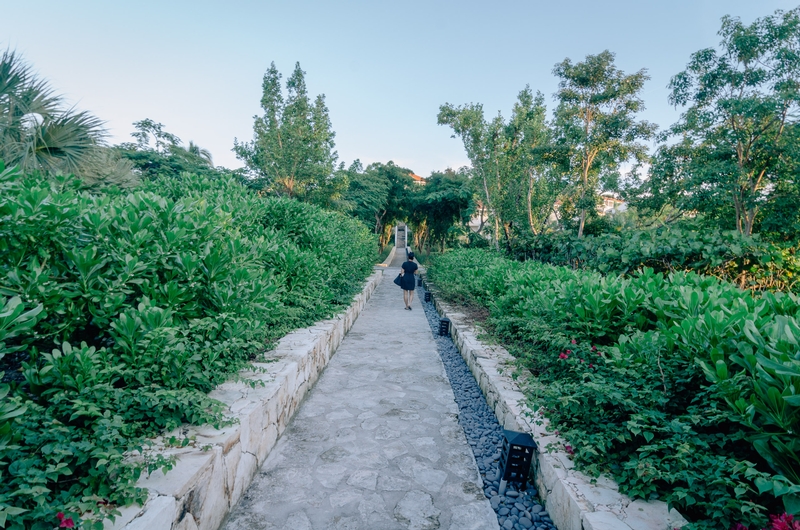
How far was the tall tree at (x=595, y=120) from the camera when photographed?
12.7m

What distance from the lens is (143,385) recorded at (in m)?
2.36

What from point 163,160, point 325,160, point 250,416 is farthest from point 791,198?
point 163,160

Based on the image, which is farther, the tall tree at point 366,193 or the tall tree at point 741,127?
the tall tree at point 366,193

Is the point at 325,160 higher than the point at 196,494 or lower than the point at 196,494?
higher

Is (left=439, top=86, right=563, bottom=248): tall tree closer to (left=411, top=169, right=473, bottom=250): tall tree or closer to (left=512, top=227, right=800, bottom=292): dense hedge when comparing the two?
(left=512, top=227, right=800, bottom=292): dense hedge

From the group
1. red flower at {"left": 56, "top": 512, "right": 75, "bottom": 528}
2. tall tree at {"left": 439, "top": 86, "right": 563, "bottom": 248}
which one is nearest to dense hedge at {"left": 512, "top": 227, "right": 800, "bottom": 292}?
red flower at {"left": 56, "top": 512, "right": 75, "bottom": 528}

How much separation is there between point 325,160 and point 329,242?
36.5 feet

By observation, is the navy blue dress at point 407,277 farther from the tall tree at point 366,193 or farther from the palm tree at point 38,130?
the tall tree at point 366,193

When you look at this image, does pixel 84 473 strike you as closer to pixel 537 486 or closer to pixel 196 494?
pixel 196 494

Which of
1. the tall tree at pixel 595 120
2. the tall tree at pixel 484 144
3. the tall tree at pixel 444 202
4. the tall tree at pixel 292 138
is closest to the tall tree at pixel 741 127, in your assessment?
the tall tree at pixel 595 120

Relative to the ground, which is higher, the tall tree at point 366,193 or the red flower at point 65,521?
the tall tree at point 366,193

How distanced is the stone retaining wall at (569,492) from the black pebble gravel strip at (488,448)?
4.2 inches

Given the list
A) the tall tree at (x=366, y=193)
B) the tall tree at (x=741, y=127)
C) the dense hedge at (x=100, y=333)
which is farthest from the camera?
the tall tree at (x=366, y=193)

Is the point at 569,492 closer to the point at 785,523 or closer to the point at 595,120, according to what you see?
the point at 785,523
